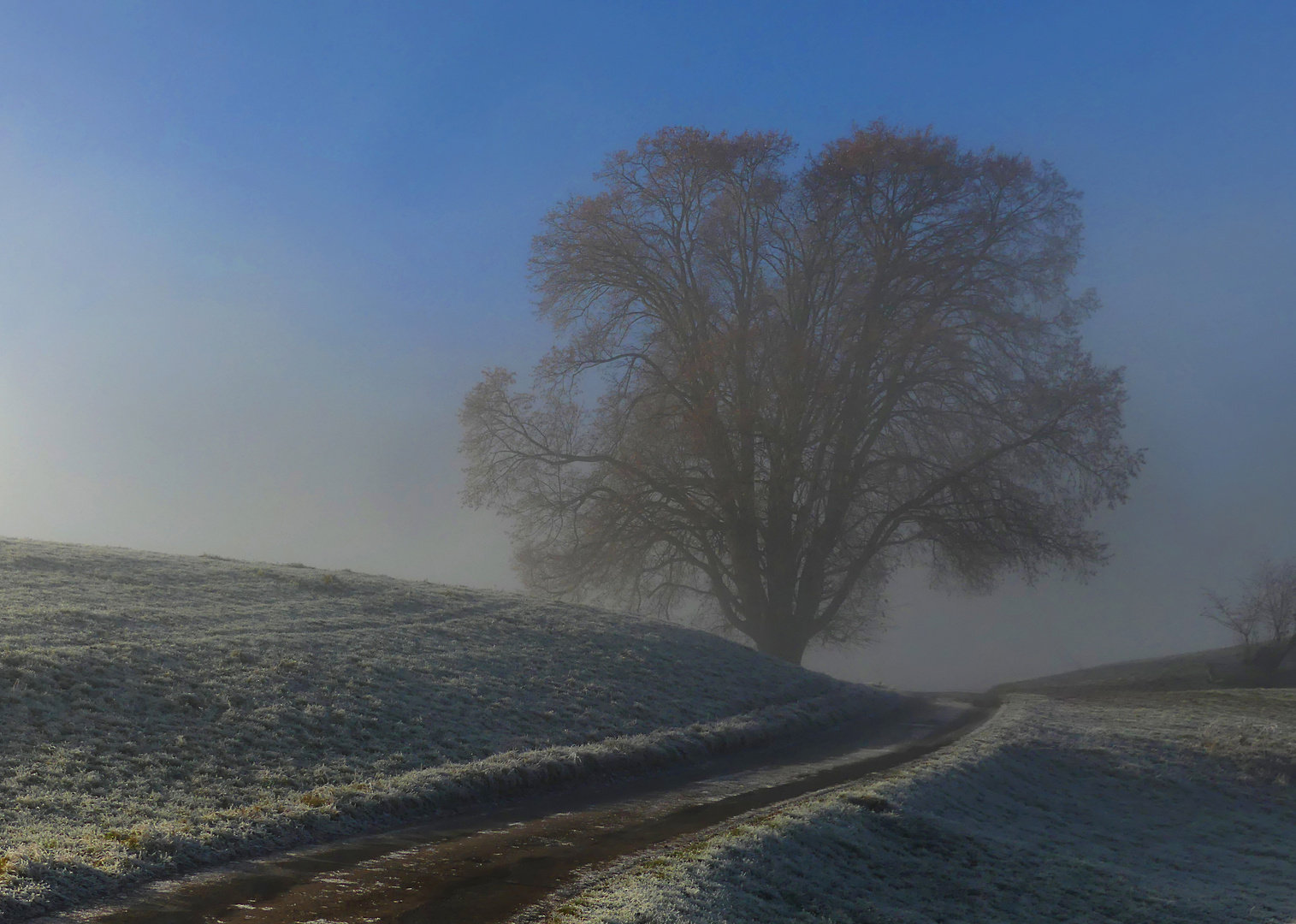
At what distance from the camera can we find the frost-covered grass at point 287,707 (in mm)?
9875

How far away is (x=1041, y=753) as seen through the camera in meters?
18.8

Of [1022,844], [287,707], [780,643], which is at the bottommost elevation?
[1022,844]

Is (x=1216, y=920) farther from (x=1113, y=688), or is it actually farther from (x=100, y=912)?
(x=1113, y=688)

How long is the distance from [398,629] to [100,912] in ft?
46.0

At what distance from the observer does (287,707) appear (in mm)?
14305

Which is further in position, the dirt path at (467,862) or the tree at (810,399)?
the tree at (810,399)

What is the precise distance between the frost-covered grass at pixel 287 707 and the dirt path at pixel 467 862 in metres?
0.61

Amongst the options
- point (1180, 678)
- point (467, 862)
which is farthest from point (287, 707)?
point (1180, 678)

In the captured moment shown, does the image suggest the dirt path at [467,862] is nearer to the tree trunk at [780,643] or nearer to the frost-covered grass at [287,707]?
the frost-covered grass at [287,707]

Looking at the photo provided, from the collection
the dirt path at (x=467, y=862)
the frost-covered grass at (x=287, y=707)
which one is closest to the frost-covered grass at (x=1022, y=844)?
the dirt path at (x=467, y=862)

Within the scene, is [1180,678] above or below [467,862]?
above

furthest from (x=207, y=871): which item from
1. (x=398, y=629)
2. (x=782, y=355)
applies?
(x=782, y=355)

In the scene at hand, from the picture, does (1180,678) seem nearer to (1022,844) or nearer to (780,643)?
(780,643)

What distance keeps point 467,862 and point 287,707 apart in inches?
249
